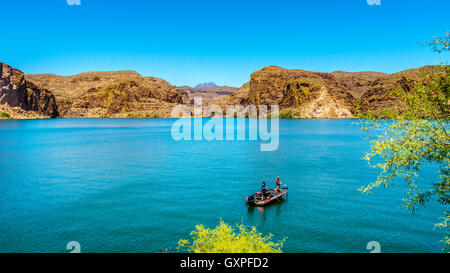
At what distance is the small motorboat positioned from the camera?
35531 millimetres

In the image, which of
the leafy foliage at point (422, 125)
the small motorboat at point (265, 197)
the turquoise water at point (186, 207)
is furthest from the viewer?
the small motorboat at point (265, 197)

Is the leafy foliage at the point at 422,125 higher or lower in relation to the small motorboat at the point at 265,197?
higher

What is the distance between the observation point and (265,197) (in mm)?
36938

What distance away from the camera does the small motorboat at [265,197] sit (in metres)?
35.5

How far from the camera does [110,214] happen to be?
111 feet

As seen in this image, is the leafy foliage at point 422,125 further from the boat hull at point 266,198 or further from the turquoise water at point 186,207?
the boat hull at point 266,198

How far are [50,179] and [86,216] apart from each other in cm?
2275

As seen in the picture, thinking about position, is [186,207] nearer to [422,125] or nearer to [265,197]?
[265,197]

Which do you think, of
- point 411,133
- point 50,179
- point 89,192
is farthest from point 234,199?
point 50,179

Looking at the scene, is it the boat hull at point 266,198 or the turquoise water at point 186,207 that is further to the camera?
the boat hull at point 266,198

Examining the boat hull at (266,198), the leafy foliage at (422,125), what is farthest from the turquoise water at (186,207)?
the leafy foliage at (422,125)

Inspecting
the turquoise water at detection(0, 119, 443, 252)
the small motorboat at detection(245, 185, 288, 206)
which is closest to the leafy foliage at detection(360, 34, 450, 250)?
the turquoise water at detection(0, 119, 443, 252)
